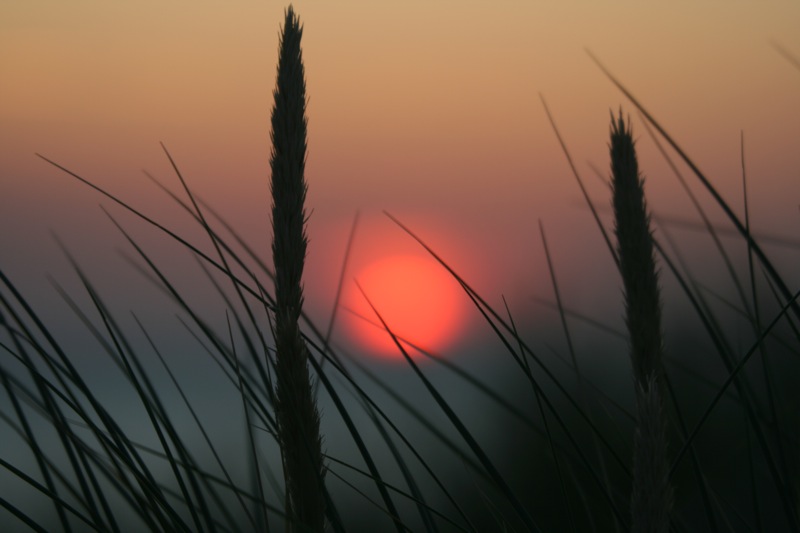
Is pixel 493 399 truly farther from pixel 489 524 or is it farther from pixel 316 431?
pixel 489 524

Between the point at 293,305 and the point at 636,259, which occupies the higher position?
the point at 636,259

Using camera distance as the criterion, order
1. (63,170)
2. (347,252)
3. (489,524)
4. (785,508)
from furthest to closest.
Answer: (489,524), (347,252), (63,170), (785,508)

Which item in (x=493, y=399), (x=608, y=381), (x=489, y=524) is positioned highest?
(x=608, y=381)

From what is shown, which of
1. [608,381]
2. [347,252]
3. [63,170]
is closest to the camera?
[63,170]

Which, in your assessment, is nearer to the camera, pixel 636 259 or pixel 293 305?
pixel 293 305

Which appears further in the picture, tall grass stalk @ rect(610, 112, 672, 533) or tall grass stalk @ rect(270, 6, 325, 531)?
tall grass stalk @ rect(610, 112, 672, 533)

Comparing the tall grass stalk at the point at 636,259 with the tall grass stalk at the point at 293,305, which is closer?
the tall grass stalk at the point at 293,305

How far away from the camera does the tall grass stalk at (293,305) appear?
124cm

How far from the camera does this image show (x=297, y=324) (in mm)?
1262

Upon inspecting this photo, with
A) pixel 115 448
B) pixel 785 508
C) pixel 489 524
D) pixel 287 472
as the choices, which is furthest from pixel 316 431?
pixel 489 524

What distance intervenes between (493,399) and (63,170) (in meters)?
0.99

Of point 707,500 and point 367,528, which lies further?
point 367,528

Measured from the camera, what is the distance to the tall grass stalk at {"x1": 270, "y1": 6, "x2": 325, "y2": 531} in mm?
1244

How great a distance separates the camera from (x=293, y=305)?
4.14 ft
